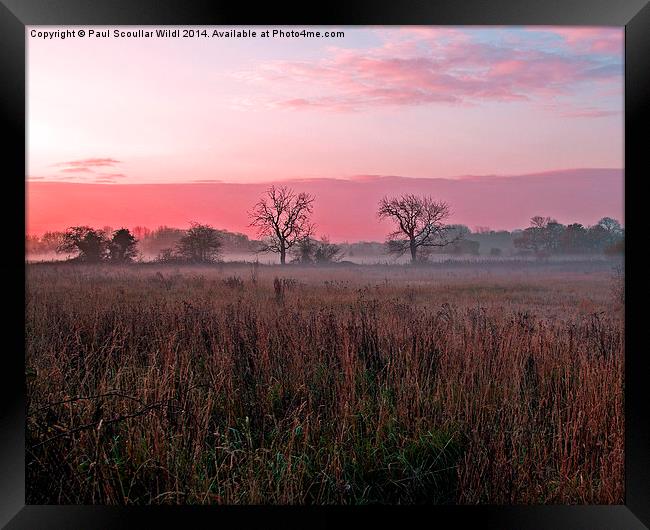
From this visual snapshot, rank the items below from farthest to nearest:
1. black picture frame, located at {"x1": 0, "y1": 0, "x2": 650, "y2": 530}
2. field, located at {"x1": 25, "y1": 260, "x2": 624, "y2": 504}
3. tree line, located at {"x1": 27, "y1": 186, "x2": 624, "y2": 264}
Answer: tree line, located at {"x1": 27, "y1": 186, "x2": 624, "y2": 264} → field, located at {"x1": 25, "y1": 260, "x2": 624, "y2": 504} → black picture frame, located at {"x1": 0, "y1": 0, "x2": 650, "y2": 530}

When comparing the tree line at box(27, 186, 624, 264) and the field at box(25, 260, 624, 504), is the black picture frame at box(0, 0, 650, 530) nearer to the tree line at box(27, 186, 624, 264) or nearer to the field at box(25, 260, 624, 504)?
the field at box(25, 260, 624, 504)

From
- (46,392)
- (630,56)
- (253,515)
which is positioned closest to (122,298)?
(46,392)

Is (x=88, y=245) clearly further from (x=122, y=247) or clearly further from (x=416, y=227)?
(x=416, y=227)

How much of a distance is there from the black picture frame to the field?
0.72 ft

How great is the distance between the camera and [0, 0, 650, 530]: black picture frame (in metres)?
2.56

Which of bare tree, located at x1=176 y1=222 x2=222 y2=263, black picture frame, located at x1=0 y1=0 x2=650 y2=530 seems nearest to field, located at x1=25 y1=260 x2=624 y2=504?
black picture frame, located at x1=0 y1=0 x2=650 y2=530
